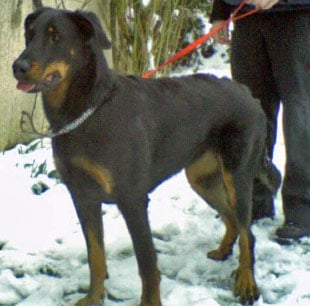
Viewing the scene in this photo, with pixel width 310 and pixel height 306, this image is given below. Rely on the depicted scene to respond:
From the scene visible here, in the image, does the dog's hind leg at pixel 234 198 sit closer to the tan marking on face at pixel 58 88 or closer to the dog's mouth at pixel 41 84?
the tan marking on face at pixel 58 88

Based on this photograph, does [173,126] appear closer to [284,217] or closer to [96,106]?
[96,106]

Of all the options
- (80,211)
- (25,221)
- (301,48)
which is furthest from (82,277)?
(301,48)

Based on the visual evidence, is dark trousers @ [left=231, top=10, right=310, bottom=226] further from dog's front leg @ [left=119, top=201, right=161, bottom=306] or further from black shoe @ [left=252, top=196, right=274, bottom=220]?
dog's front leg @ [left=119, top=201, right=161, bottom=306]

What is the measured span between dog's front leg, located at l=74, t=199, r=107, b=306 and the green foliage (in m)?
3.87

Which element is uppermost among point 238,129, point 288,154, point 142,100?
point 142,100

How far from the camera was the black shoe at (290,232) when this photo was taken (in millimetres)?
4516

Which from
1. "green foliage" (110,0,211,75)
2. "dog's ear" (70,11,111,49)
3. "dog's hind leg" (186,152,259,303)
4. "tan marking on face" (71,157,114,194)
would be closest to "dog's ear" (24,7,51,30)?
"dog's ear" (70,11,111,49)

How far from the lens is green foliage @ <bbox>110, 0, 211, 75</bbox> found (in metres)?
7.21

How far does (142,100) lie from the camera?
3486 millimetres

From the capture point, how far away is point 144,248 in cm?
346

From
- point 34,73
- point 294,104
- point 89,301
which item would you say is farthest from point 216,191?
point 34,73

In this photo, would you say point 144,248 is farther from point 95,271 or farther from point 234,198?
point 234,198

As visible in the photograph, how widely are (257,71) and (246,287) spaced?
1.42 metres

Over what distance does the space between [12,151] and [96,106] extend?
2.99 meters
